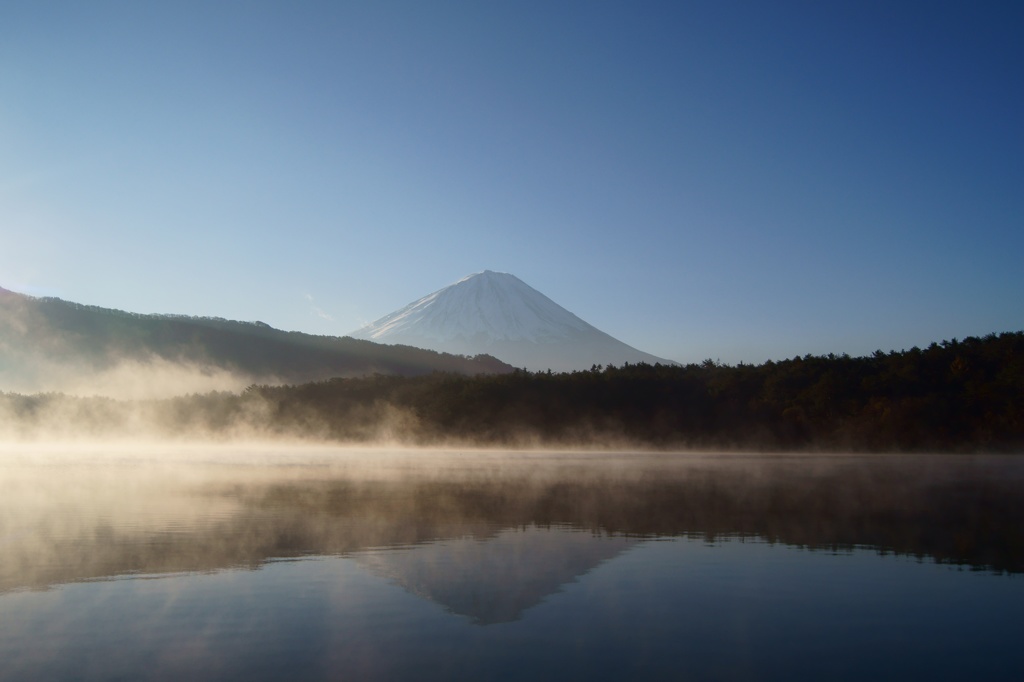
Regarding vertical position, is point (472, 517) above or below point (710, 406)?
below

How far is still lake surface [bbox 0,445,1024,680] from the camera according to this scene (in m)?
7.36

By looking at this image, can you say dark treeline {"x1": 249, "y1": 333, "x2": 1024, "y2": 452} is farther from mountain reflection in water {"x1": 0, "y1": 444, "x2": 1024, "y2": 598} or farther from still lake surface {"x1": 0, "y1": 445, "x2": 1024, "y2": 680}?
still lake surface {"x1": 0, "y1": 445, "x2": 1024, "y2": 680}

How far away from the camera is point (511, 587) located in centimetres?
1019

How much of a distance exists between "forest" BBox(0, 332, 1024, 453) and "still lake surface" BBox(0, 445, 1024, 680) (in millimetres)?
29133

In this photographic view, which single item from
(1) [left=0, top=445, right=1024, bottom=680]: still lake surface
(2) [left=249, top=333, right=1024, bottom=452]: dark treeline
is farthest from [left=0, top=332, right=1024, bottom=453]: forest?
(1) [left=0, top=445, right=1024, bottom=680]: still lake surface

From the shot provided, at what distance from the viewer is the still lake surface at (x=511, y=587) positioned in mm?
7355

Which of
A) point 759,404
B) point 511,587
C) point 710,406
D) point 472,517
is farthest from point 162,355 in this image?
point 511,587

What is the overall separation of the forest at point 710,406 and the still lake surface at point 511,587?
95.6 feet

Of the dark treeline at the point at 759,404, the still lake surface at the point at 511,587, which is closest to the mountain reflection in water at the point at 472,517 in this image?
the still lake surface at the point at 511,587

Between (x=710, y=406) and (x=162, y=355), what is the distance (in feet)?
245

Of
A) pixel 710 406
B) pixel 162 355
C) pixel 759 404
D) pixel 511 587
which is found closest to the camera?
pixel 511 587

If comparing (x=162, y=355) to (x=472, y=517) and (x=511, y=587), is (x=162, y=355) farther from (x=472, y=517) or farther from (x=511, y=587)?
(x=511, y=587)

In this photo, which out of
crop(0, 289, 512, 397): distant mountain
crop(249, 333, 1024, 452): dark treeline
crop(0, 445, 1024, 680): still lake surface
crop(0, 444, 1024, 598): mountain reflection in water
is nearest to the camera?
crop(0, 445, 1024, 680): still lake surface

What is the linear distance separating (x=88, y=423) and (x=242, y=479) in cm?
7518
